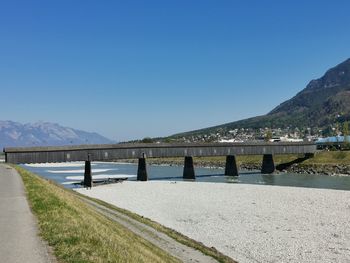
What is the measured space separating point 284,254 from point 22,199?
15683mm

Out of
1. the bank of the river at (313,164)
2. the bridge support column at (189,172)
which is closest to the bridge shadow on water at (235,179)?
the bridge support column at (189,172)

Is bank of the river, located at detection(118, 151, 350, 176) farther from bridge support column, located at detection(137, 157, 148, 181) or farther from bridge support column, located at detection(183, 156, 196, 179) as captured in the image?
bridge support column, located at detection(137, 157, 148, 181)

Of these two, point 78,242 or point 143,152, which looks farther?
point 143,152

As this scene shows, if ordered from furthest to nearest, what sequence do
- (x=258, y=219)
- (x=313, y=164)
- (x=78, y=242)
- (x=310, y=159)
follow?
(x=310, y=159) → (x=313, y=164) → (x=258, y=219) → (x=78, y=242)

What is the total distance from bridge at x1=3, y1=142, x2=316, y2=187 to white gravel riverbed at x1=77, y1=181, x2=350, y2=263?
25.3 metres

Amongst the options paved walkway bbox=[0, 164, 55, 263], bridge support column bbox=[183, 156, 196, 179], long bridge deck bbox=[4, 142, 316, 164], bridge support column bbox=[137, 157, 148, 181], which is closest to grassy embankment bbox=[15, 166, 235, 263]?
paved walkway bbox=[0, 164, 55, 263]

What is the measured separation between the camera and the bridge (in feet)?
255

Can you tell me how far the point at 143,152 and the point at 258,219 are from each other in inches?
2265

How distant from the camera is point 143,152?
90875 millimetres

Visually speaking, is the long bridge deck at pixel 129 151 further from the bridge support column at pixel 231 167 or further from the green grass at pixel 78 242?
the green grass at pixel 78 242

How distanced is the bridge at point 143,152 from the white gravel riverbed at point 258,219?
2529 cm

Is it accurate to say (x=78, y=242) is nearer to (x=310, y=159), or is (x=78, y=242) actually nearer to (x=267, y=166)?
(x=267, y=166)

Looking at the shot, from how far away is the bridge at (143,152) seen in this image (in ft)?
255

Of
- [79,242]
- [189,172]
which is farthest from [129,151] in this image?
[79,242]
